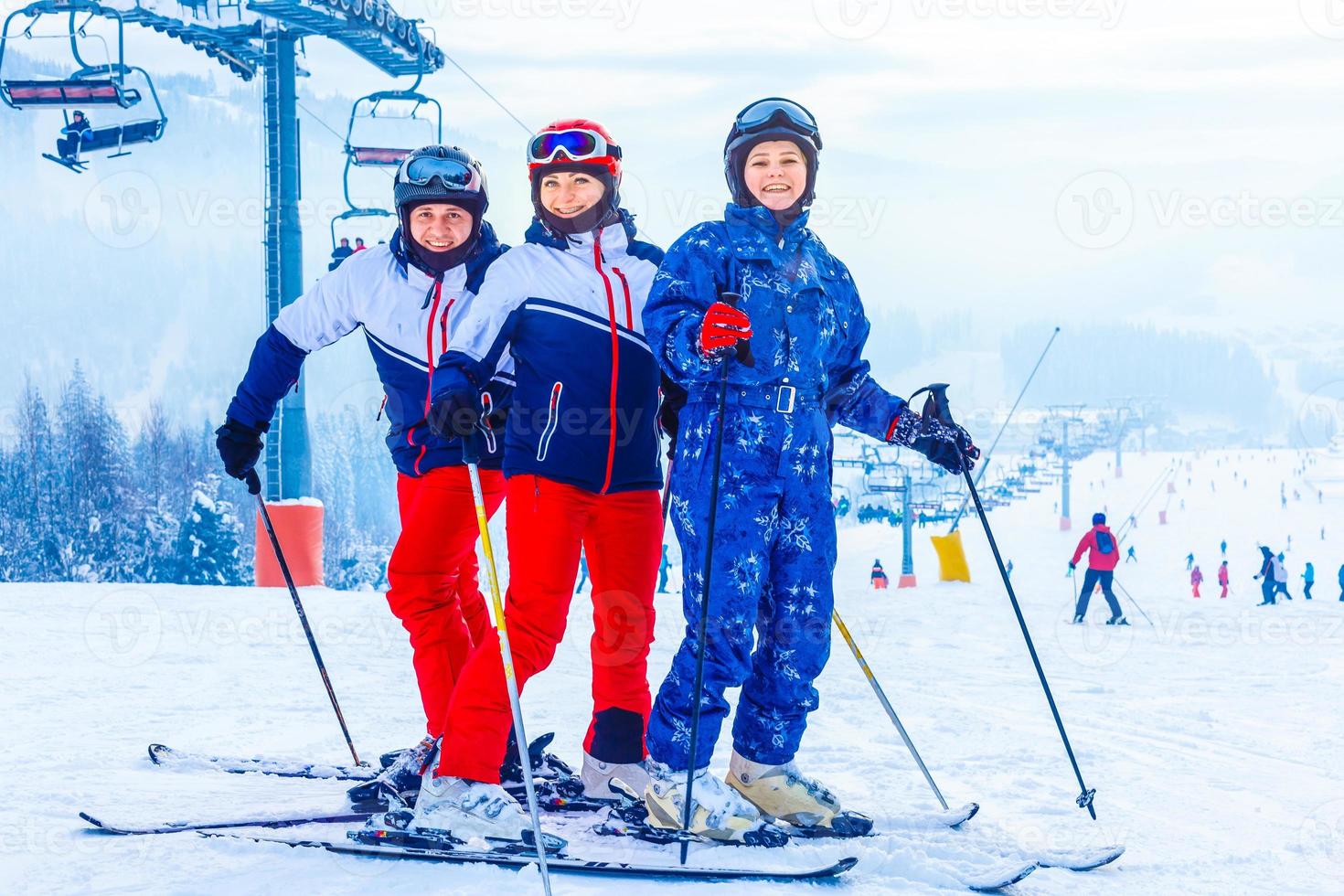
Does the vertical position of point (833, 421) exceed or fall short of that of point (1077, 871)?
it exceeds it

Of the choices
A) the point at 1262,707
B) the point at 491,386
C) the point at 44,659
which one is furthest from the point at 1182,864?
the point at 44,659

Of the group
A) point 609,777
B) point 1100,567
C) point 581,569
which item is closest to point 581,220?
point 609,777

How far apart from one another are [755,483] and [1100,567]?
8788 millimetres

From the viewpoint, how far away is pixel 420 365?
3.35 meters

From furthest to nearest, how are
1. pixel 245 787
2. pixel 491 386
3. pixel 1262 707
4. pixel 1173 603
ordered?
pixel 1173 603, pixel 1262 707, pixel 245 787, pixel 491 386

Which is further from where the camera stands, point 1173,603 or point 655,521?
point 1173,603

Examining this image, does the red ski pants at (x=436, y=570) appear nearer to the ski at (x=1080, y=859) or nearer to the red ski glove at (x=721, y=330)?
the red ski glove at (x=721, y=330)

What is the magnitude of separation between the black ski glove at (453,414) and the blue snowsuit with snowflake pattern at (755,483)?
1.56 feet

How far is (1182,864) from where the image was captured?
9.34 ft

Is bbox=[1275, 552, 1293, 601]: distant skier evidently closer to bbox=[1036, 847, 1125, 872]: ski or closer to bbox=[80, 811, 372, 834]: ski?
bbox=[1036, 847, 1125, 872]: ski

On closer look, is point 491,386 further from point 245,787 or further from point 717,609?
point 245,787

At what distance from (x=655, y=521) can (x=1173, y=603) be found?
33.3 ft

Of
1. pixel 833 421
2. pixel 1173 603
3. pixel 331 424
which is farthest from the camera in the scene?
pixel 331 424

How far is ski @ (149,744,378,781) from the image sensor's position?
3.66 metres
